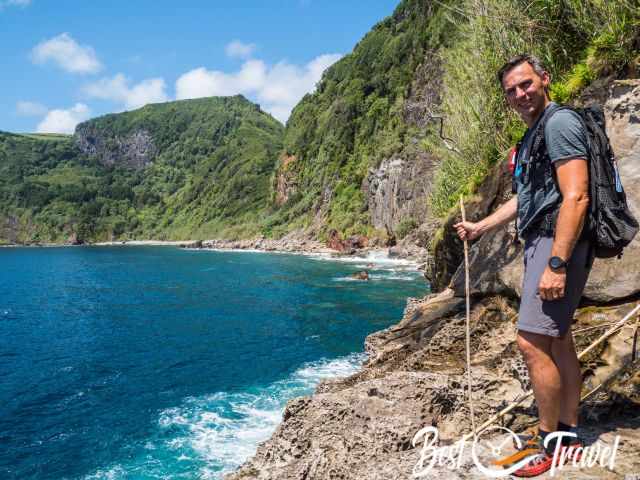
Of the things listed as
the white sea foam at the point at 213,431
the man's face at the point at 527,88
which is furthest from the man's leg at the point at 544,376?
the white sea foam at the point at 213,431

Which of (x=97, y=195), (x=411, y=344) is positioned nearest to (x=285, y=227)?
(x=411, y=344)

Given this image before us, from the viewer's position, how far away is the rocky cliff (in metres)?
4.17

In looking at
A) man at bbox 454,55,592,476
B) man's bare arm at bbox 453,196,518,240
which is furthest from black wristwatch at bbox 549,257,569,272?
man's bare arm at bbox 453,196,518,240

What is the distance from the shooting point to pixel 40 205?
182 m

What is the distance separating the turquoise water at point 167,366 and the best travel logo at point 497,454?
825 centimetres

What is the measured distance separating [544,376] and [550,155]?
1657 mm

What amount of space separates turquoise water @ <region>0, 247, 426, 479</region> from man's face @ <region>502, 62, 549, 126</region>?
34.7ft

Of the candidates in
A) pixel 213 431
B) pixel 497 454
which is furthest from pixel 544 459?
pixel 213 431

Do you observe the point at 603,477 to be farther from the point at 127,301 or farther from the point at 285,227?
the point at 285,227

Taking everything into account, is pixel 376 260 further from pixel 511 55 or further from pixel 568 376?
pixel 568 376

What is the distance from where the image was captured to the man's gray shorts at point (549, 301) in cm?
315

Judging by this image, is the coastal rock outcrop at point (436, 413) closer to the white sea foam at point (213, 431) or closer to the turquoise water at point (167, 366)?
the white sea foam at point (213, 431)

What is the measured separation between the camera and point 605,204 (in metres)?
3.10

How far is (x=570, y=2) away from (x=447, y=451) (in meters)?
7.84
